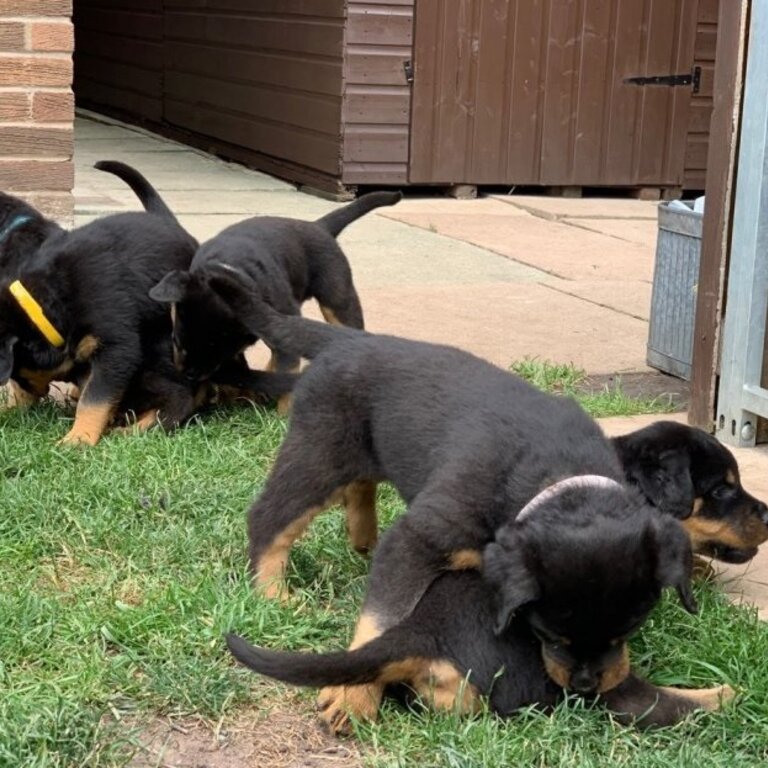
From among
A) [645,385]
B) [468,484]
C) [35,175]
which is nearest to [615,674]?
[468,484]

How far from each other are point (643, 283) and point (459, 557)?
5129 mm

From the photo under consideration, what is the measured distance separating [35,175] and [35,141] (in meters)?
0.14

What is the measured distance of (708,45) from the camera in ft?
35.9

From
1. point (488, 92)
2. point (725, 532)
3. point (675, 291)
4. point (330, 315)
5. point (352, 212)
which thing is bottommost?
point (725, 532)

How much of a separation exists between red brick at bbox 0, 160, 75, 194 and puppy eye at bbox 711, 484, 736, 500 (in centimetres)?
329

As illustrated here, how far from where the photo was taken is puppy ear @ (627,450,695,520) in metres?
3.58

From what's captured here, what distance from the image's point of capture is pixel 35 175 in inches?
232

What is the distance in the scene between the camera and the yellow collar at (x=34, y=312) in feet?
16.4

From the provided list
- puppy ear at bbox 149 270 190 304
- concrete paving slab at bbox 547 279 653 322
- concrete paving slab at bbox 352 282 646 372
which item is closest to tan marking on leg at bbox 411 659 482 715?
puppy ear at bbox 149 270 190 304

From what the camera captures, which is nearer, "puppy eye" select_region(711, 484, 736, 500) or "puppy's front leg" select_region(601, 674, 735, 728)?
"puppy's front leg" select_region(601, 674, 735, 728)

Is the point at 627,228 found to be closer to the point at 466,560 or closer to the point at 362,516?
the point at 362,516

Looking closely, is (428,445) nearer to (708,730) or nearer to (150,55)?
(708,730)

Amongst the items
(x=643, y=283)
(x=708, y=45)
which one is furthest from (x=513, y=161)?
(x=643, y=283)

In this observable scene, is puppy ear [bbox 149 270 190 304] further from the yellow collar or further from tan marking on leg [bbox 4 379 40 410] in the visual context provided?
tan marking on leg [bbox 4 379 40 410]
